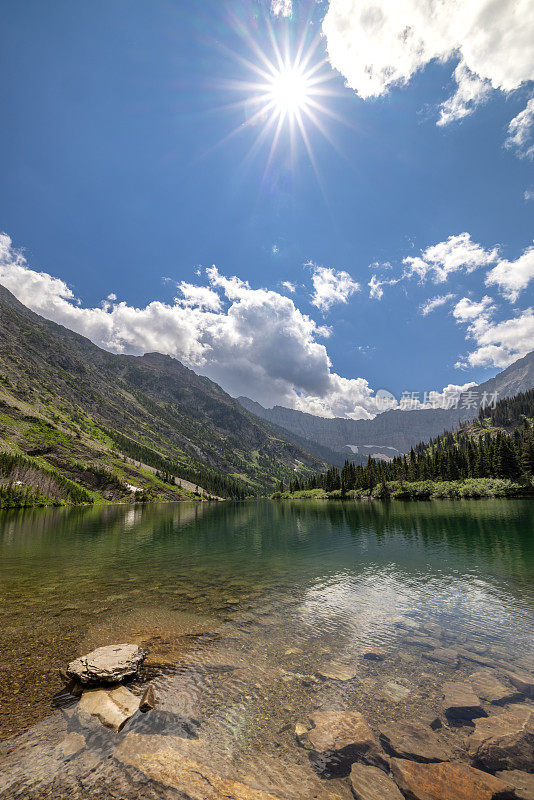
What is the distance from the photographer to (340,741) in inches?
402

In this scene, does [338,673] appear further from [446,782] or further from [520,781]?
[520,781]

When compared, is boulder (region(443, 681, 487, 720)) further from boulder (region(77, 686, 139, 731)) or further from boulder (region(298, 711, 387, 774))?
boulder (region(77, 686, 139, 731))

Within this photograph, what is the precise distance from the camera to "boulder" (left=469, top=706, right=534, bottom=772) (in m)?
9.37

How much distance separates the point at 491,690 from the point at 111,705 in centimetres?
1436

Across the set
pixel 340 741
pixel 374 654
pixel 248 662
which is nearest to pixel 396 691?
pixel 374 654

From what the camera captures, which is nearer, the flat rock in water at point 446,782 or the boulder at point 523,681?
the flat rock in water at point 446,782

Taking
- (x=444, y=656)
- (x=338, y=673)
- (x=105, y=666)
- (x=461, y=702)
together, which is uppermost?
(x=105, y=666)

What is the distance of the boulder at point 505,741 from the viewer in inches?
369

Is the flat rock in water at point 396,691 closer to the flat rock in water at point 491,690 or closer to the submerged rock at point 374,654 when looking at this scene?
the submerged rock at point 374,654

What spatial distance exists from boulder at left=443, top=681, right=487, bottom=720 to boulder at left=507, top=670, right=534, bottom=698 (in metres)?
1.94

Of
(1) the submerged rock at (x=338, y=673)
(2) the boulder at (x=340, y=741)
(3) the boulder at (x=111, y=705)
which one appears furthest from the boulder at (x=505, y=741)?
(3) the boulder at (x=111, y=705)

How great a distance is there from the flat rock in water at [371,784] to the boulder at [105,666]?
9.40 meters

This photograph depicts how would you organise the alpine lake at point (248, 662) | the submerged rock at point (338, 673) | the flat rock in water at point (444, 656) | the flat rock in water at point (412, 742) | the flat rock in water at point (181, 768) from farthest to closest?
the flat rock in water at point (444, 656)
the submerged rock at point (338, 673)
the flat rock in water at point (412, 742)
the alpine lake at point (248, 662)
the flat rock in water at point (181, 768)

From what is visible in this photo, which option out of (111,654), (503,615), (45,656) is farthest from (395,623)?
(45,656)
